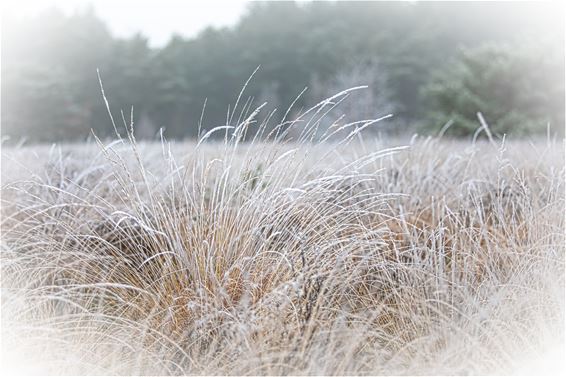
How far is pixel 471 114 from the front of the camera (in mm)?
14484

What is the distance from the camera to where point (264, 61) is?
Result: 849 inches

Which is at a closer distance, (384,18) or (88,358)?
(88,358)

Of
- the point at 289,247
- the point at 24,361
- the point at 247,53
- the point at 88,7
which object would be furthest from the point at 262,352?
the point at 88,7

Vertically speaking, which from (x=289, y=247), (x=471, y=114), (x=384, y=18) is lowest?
(x=471, y=114)

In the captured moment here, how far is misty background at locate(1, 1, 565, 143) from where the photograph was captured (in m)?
16.3

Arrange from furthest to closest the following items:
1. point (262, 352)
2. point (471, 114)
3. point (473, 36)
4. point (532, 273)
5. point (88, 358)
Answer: point (473, 36) → point (471, 114) → point (532, 273) → point (88, 358) → point (262, 352)

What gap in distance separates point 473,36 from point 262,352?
20760mm

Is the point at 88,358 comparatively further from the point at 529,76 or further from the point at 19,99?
the point at 19,99

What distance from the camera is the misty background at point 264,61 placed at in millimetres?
16297

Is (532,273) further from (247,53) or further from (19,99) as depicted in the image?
(247,53)

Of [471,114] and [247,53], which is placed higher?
[247,53]

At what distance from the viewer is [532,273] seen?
73.0 inches

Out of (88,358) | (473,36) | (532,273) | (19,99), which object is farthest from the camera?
(473,36)

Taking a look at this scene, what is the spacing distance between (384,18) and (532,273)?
65.7 feet
